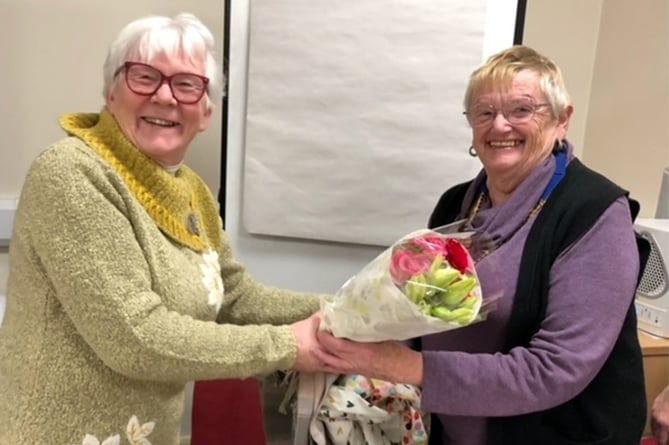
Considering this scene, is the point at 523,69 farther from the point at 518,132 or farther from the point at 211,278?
the point at 211,278

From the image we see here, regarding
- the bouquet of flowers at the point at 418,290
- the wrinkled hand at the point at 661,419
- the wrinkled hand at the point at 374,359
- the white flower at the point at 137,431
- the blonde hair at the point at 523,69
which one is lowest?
the wrinkled hand at the point at 661,419

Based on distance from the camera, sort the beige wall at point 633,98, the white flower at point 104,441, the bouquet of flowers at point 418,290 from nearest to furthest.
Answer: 1. the bouquet of flowers at point 418,290
2. the white flower at point 104,441
3. the beige wall at point 633,98

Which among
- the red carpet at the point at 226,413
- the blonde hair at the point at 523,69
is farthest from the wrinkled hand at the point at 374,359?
the red carpet at the point at 226,413

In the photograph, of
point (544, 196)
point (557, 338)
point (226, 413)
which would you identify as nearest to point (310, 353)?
point (557, 338)

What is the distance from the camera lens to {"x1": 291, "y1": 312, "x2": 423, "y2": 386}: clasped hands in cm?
115

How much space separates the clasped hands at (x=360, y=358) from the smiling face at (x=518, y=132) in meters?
0.46

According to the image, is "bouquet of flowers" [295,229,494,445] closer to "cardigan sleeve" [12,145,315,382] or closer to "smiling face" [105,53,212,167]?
"cardigan sleeve" [12,145,315,382]

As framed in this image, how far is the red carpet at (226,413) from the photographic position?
1878 millimetres

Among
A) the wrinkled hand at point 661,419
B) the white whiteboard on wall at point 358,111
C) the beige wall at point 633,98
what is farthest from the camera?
the beige wall at point 633,98

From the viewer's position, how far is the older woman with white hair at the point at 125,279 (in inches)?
39.4

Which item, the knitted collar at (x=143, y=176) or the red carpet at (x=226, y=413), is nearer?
the knitted collar at (x=143, y=176)

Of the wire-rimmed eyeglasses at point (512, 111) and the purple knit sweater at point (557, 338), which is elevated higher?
the wire-rimmed eyeglasses at point (512, 111)

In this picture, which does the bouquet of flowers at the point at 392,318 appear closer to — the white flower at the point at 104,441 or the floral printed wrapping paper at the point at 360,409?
the floral printed wrapping paper at the point at 360,409

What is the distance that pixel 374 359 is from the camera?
1154 millimetres
